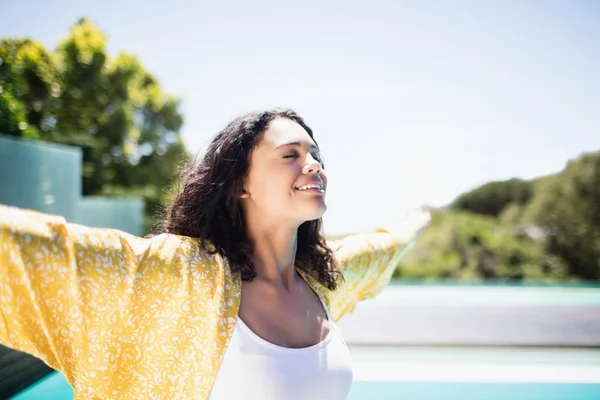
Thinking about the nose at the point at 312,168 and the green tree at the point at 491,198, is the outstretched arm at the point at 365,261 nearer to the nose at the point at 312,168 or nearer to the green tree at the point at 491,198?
the nose at the point at 312,168

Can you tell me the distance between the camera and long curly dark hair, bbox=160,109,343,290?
128cm

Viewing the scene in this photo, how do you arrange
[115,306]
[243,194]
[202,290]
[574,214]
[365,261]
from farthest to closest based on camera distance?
1. [574,214]
2. [365,261]
3. [243,194]
4. [202,290]
5. [115,306]

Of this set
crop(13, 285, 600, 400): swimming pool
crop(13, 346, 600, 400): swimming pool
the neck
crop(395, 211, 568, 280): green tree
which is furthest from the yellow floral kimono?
crop(395, 211, 568, 280): green tree

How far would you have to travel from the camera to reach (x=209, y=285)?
1172 mm

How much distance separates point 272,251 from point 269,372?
40 centimetres

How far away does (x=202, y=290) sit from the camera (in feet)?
3.79

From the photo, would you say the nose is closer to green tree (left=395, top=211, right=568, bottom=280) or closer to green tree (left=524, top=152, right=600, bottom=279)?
green tree (left=524, top=152, right=600, bottom=279)

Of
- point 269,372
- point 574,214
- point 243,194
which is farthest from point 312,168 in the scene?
point 574,214

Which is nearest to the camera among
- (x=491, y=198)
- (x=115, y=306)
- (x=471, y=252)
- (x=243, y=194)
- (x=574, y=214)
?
(x=115, y=306)

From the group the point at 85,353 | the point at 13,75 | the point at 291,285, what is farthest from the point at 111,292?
the point at 13,75

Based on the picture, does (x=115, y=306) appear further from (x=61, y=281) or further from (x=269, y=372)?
(x=269, y=372)

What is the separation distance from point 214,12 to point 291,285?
506 inches

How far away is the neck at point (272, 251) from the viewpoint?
4.44ft

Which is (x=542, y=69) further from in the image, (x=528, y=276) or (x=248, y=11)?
A: (x=248, y=11)
